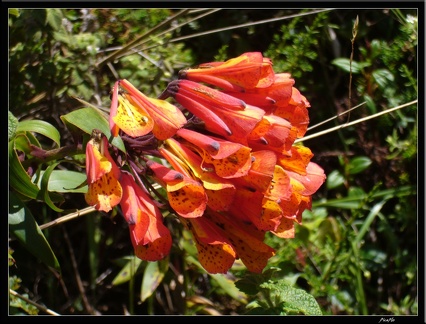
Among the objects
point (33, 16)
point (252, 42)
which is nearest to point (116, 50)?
point (33, 16)

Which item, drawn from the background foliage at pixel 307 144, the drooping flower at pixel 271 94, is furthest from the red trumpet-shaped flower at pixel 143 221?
the background foliage at pixel 307 144

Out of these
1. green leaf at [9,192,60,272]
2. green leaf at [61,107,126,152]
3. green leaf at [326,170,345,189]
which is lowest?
green leaf at [326,170,345,189]

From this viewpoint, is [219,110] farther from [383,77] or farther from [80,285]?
[383,77]

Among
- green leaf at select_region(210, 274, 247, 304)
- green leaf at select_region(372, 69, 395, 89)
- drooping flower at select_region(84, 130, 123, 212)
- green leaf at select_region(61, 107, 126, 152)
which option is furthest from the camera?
green leaf at select_region(372, 69, 395, 89)

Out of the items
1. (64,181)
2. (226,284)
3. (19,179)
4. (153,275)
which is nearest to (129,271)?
(153,275)

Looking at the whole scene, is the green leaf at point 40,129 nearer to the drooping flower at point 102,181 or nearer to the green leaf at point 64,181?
the green leaf at point 64,181

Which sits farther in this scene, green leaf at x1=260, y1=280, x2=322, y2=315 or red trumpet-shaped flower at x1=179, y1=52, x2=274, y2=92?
green leaf at x1=260, y1=280, x2=322, y2=315

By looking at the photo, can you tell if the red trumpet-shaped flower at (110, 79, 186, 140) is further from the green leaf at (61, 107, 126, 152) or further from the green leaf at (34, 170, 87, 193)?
the green leaf at (34, 170, 87, 193)

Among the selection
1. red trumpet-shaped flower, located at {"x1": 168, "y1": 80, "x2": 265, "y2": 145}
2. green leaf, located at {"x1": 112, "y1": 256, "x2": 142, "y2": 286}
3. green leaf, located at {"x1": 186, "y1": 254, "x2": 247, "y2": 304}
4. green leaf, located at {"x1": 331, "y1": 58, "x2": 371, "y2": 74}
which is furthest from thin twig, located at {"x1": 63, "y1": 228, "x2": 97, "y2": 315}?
green leaf, located at {"x1": 331, "y1": 58, "x2": 371, "y2": 74}
